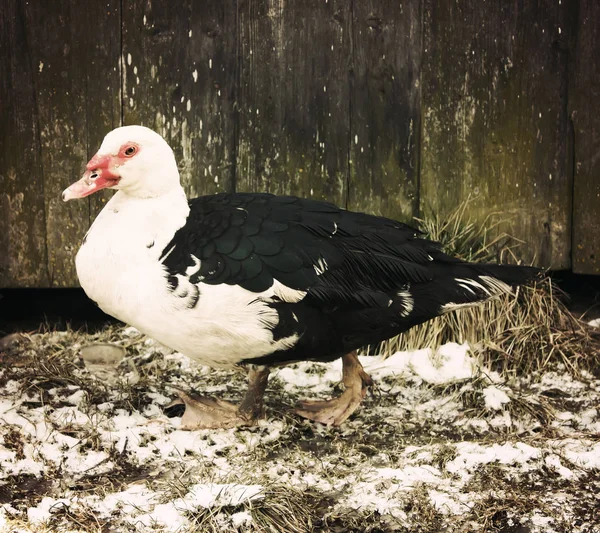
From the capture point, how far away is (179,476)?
9.61 feet

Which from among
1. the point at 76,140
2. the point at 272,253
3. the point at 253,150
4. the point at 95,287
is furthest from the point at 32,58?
the point at 272,253

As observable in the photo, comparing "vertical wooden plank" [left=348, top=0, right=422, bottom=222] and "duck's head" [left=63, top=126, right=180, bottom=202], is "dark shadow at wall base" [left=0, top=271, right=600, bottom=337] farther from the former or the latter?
"duck's head" [left=63, top=126, right=180, bottom=202]

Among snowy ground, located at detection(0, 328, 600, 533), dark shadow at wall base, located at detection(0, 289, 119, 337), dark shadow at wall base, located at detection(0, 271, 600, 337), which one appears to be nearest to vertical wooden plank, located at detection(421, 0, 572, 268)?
dark shadow at wall base, located at detection(0, 271, 600, 337)

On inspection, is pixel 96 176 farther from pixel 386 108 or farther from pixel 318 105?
pixel 386 108

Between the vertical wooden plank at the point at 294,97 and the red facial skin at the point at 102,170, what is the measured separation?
114 cm

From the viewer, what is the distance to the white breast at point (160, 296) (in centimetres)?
304

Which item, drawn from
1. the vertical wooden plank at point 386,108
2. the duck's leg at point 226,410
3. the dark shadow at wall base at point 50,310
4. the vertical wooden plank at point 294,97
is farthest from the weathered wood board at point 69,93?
the duck's leg at point 226,410

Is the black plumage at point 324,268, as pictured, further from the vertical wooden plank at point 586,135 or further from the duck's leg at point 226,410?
the vertical wooden plank at point 586,135

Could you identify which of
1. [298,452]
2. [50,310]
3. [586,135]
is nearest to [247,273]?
[298,452]

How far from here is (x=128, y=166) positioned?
3180mm

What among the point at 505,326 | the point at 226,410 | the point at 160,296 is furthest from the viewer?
the point at 505,326

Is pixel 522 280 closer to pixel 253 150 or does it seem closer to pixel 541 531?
pixel 541 531

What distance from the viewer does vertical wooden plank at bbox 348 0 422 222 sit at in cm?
414

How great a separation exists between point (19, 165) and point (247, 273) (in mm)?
1789
